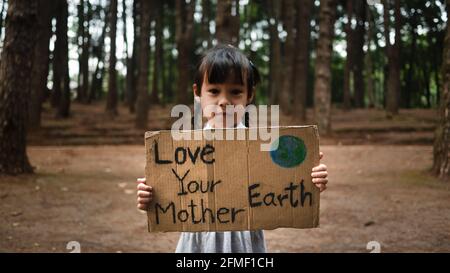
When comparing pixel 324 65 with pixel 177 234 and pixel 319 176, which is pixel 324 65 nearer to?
pixel 177 234

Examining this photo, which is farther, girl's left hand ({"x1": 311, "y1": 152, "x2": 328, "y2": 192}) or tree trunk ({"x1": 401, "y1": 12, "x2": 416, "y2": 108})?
tree trunk ({"x1": 401, "y1": 12, "x2": 416, "y2": 108})

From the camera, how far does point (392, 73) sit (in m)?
17.7

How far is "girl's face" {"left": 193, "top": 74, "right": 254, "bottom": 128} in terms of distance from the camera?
2262mm

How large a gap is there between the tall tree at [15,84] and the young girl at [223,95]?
5.20 meters

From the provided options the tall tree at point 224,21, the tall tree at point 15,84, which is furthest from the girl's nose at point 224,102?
the tall tree at point 224,21

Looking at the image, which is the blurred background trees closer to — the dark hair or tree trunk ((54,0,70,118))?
tree trunk ((54,0,70,118))

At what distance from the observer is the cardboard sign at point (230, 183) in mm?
2164

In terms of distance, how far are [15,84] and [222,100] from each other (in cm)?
549

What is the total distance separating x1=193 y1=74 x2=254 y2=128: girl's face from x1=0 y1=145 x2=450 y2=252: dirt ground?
2215 mm

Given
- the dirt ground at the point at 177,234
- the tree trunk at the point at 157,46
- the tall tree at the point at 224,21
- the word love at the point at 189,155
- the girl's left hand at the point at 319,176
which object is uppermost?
the tree trunk at the point at 157,46

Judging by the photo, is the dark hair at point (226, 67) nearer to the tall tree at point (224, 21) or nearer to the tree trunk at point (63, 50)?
the tall tree at point (224, 21)

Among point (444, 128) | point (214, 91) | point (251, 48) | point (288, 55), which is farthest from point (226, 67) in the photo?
point (251, 48)

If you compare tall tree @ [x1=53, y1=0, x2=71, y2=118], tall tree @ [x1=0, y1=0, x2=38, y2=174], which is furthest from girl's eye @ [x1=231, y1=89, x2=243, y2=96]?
tall tree @ [x1=53, y1=0, x2=71, y2=118]

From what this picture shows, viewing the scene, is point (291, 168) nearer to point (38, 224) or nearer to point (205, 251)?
point (205, 251)
